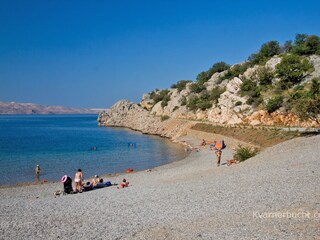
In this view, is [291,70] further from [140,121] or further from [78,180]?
[140,121]

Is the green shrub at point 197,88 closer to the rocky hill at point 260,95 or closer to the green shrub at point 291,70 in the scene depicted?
the rocky hill at point 260,95

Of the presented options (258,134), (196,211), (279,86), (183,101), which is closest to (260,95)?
(279,86)

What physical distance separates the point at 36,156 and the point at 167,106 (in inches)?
2493

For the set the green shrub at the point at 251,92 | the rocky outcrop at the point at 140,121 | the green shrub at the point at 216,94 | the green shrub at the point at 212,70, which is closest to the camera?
the green shrub at the point at 251,92

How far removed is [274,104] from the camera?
51750 mm

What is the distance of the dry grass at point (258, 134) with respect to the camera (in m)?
37.4

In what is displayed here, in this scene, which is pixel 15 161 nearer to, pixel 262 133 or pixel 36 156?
pixel 36 156

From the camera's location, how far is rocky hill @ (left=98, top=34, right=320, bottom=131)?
4935cm

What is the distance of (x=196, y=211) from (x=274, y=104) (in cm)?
4242

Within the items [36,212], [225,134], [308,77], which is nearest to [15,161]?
[36,212]

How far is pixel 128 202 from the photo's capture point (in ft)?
53.6

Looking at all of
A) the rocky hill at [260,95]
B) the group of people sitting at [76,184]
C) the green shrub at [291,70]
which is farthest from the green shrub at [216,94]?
the group of people sitting at [76,184]

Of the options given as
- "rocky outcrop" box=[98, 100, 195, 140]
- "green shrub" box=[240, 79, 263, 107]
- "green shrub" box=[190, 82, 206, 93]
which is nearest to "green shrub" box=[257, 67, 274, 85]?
"green shrub" box=[240, 79, 263, 107]

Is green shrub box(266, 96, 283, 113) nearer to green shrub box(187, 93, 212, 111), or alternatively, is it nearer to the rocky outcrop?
the rocky outcrop
